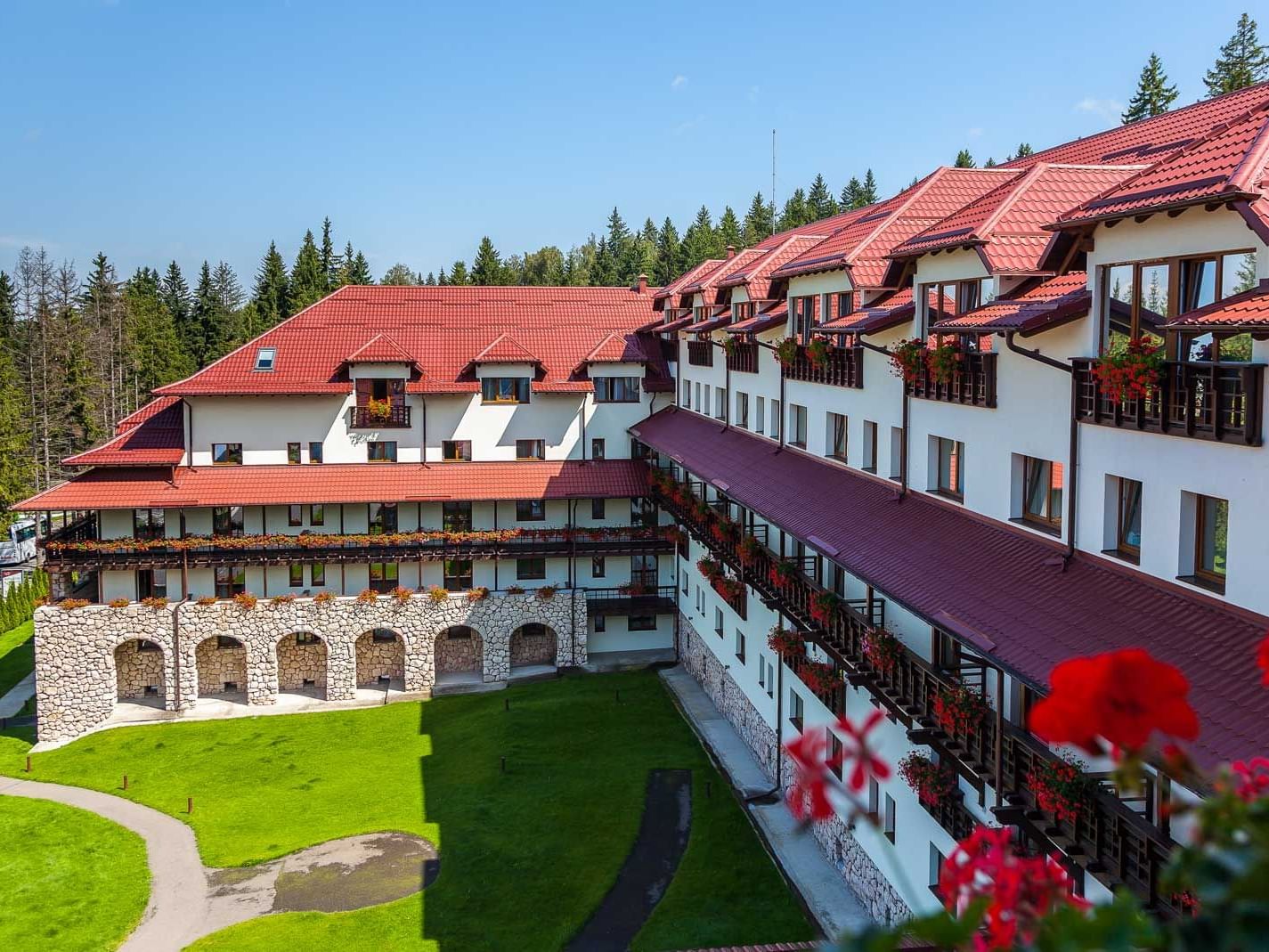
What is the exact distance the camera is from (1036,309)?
16188 millimetres

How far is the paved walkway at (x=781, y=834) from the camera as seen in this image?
23750 millimetres

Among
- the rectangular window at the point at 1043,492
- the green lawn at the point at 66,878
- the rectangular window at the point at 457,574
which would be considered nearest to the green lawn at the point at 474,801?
the green lawn at the point at 66,878

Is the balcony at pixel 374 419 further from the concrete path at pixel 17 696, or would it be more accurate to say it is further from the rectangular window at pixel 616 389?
the concrete path at pixel 17 696

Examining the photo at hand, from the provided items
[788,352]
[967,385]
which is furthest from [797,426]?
[967,385]

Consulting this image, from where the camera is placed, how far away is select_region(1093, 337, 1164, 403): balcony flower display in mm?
13445

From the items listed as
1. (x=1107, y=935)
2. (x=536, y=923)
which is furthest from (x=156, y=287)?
(x=1107, y=935)

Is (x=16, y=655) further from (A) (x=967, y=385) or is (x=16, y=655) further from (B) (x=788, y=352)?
(A) (x=967, y=385)

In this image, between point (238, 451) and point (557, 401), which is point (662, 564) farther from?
point (238, 451)

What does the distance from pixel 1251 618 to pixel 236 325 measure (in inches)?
4068

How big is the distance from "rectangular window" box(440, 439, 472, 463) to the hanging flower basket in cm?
3491

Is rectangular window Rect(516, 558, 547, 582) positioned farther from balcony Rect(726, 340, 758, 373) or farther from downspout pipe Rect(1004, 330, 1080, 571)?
downspout pipe Rect(1004, 330, 1080, 571)

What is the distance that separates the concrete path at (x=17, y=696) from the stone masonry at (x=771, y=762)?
27.8 m

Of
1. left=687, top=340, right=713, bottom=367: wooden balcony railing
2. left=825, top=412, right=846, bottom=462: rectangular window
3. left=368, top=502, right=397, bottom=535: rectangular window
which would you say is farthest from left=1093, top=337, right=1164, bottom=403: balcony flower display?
left=368, top=502, right=397, bottom=535: rectangular window

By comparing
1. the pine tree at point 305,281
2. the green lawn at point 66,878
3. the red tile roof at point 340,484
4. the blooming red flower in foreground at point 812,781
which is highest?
the pine tree at point 305,281
